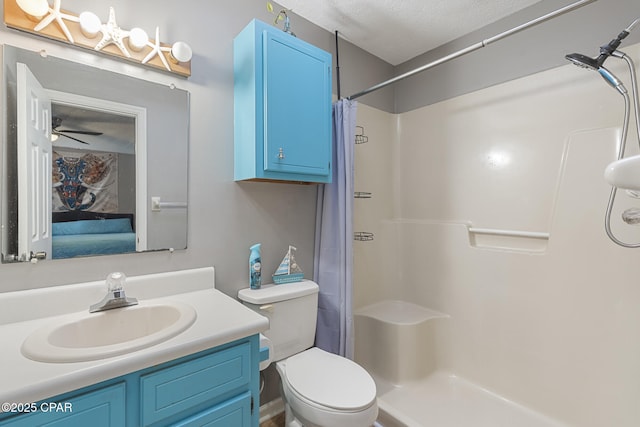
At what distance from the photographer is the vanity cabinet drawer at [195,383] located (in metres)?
0.86

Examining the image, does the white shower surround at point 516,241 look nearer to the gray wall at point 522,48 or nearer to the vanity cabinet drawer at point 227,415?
the gray wall at point 522,48

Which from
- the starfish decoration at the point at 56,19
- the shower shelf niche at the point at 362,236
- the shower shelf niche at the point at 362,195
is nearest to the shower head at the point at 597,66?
the shower shelf niche at the point at 362,195

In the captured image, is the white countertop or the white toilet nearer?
the white countertop

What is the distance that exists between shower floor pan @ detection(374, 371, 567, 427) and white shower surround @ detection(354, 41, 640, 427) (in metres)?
0.07

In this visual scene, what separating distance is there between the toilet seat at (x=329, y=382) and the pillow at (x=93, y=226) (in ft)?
3.25

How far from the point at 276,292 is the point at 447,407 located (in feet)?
4.11

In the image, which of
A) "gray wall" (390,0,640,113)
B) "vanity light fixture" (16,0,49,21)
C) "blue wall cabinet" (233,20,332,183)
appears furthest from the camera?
"gray wall" (390,0,640,113)

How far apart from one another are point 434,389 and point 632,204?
4.90 feet

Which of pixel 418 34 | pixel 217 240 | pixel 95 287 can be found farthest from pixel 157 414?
pixel 418 34

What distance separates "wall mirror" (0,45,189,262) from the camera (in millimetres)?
1090

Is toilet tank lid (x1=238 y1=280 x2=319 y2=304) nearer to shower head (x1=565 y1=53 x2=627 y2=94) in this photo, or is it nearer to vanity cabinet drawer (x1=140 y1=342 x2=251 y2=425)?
vanity cabinet drawer (x1=140 y1=342 x2=251 y2=425)

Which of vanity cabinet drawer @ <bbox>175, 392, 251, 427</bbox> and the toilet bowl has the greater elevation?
vanity cabinet drawer @ <bbox>175, 392, 251, 427</bbox>

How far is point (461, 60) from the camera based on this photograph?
83.1 inches

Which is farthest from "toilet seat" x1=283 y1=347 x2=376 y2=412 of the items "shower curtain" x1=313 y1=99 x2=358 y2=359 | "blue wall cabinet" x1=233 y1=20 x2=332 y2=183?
"blue wall cabinet" x1=233 y1=20 x2=332 y2=183
